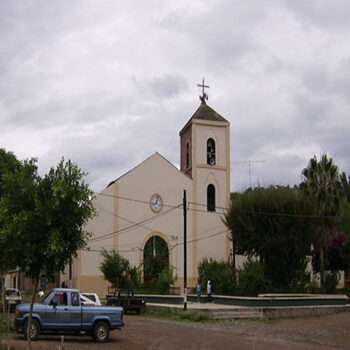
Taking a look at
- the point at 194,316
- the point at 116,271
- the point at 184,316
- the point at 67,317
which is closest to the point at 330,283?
the point at 116,271

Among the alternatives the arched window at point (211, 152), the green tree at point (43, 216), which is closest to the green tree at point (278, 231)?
the arched window at point (211, 152)

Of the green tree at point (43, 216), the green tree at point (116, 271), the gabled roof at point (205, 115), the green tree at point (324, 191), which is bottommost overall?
the green tree at point (116, 271)

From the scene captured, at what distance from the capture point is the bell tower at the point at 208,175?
50125 mm

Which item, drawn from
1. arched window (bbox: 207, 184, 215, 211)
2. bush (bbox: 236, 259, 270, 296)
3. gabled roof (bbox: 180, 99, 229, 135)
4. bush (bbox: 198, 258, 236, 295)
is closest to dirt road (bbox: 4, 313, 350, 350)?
bush (bbox: 236, 259, 270, 296)

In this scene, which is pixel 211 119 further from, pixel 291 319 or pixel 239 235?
pixel 291 319

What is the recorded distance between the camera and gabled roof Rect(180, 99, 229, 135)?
51562 millimetres

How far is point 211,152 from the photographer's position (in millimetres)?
52000

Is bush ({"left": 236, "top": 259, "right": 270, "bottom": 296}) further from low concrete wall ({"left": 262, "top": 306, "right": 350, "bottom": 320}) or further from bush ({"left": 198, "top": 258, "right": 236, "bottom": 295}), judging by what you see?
low concrete wall ({"left": 262, "top": 306, "right": 350, "bottom": 320})

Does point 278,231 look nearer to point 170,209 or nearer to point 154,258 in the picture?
point 154,258

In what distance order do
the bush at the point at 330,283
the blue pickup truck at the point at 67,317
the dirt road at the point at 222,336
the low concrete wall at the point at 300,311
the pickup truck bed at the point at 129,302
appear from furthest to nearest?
the bush at the point at 330,283 → the pickup truck bed at the point at 129,302 → the low concrete wall at the point at 300,311 → the blue pickup truck at the point at 67,317 → the dirt road at the point at 222,336

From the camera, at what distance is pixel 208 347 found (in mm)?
18234

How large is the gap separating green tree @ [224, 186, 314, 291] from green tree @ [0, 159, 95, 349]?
2378cm

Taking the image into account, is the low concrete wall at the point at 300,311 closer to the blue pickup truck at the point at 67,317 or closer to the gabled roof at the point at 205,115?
the blue pickup truck at the point at 67,317

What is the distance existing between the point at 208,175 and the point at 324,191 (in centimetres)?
1200
